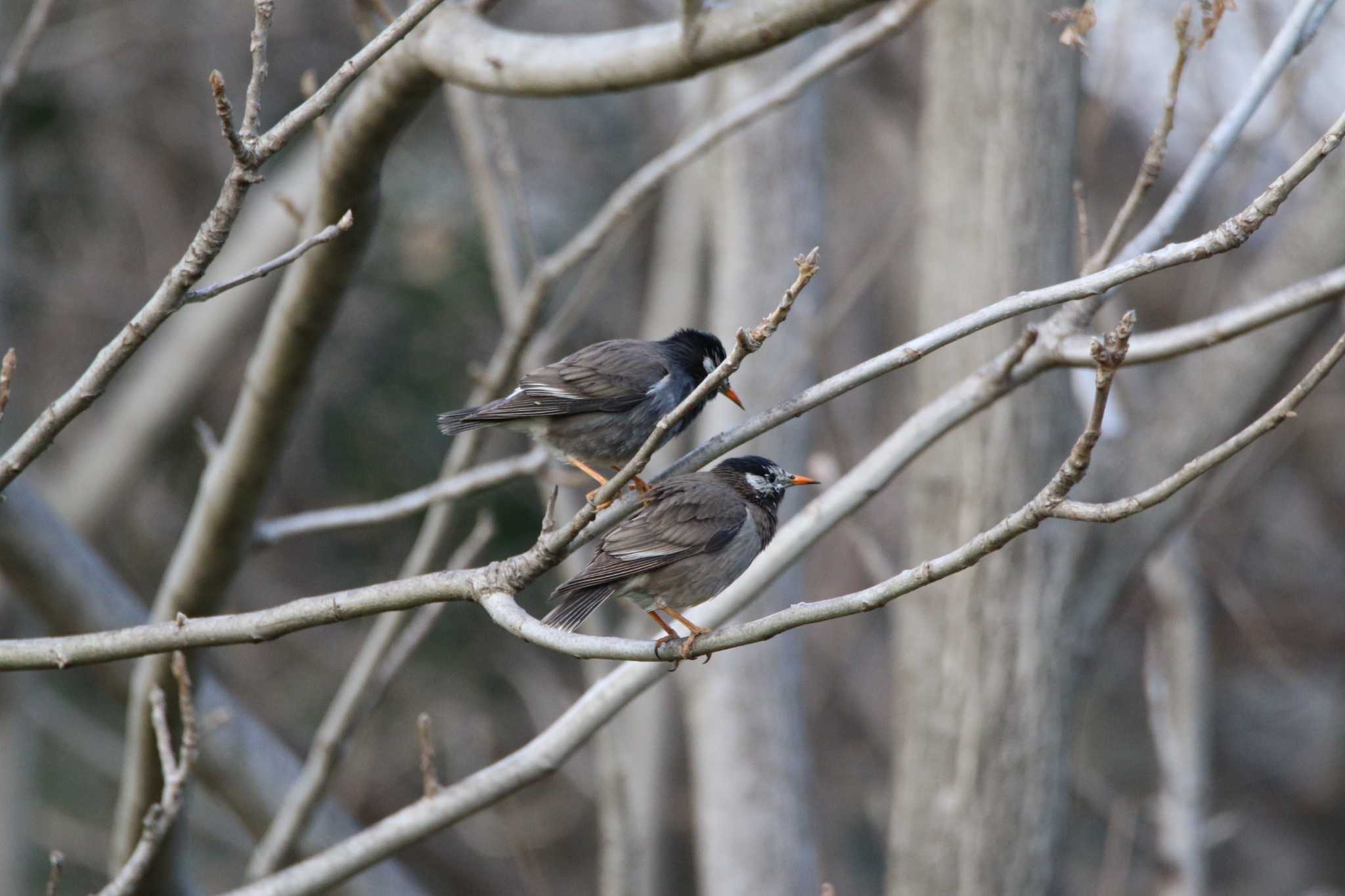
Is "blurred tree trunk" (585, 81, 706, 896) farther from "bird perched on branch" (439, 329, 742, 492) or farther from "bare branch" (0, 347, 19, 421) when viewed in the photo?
"bare branch" (0, 347, 19, 421)

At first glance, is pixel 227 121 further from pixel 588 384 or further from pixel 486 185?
pixel 486 185

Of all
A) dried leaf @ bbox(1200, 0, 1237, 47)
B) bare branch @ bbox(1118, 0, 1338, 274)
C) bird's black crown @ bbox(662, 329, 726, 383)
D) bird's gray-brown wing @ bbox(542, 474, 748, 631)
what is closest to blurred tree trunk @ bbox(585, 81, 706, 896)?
bird's black crown @ bbox(662, 329, 726, 383)

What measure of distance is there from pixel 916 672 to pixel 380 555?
726 cm

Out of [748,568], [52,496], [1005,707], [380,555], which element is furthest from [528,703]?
[748,568]

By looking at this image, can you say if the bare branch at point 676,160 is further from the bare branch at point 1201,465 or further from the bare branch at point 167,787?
the bare branch at point 1201,465

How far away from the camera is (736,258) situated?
23.5ft

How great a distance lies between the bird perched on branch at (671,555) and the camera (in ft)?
12.7

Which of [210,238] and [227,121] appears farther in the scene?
[210,238]

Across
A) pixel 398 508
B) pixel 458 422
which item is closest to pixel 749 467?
pixel 458 422

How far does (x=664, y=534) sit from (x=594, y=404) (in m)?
0.54

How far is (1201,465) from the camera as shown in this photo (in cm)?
260

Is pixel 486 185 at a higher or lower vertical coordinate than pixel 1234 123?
higher

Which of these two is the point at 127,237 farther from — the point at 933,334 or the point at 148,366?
the point at 933,334

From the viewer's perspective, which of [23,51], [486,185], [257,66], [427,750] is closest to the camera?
[257,66]
